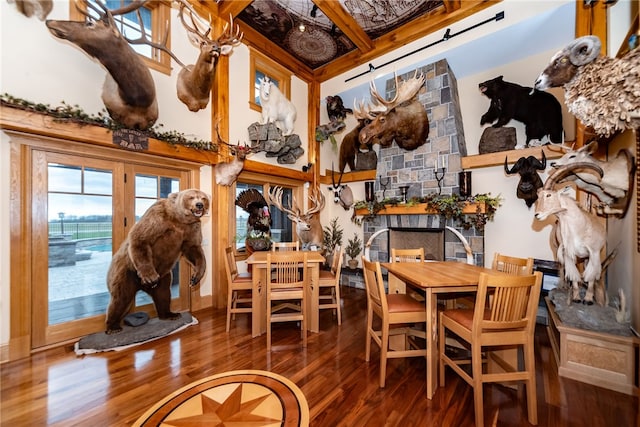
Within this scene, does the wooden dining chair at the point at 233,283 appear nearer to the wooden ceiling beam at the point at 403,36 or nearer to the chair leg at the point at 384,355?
the chair leg at the point at 384,355

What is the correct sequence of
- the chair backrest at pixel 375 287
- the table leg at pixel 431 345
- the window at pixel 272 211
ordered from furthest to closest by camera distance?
the window at pixel 272 211
the chair backrest at pixel 375 287
the table leg at pixel 431 345

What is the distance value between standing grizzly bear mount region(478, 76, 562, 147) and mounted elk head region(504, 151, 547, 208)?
0.35 metres

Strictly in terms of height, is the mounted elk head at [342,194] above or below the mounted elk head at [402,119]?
below

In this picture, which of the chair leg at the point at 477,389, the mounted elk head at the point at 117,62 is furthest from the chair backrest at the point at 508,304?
the mounted elk head at the point at 117,62

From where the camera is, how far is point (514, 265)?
2295mm

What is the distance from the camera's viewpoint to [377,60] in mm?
4539

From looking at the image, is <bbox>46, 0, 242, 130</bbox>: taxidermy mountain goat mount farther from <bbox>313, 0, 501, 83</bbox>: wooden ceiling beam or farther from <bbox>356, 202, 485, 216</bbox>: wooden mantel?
<bbox>356, 202, 485, 216</bbox>: wooden mantel

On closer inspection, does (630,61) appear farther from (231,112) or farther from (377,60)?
(231,112)

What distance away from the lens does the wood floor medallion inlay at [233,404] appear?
158 cm

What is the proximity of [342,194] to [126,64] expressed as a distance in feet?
13.0

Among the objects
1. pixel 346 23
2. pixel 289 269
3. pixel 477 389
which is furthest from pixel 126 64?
pixel 477 389

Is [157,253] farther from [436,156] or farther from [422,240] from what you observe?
[436,156]

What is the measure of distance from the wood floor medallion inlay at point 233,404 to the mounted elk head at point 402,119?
3.68 m

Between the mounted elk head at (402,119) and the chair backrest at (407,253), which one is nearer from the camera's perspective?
the chair backrest at (407,253)
